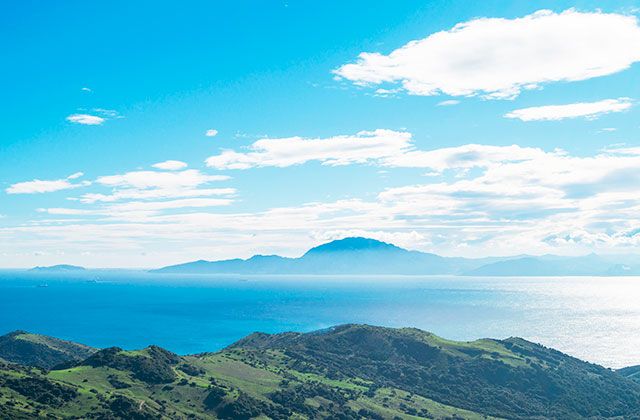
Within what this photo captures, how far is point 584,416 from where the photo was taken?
176 meters

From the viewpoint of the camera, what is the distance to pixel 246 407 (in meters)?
135

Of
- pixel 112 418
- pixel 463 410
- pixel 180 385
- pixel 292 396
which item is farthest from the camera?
pixel 463 410

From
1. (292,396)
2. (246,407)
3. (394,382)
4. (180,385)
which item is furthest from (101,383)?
(394,382)

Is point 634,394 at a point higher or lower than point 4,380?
lower

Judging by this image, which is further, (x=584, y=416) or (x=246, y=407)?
(x=584, y=416)

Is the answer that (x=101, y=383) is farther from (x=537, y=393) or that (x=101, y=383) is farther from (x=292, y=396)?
(x=537, y=393)

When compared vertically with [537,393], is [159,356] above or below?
above

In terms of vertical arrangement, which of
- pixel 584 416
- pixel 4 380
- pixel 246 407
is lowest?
pixel 584 416

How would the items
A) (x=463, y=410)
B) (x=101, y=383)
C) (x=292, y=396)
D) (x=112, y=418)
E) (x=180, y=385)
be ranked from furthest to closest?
(x=463, y=410) < (x=292, y=396) < (x=180, y=385) < (x=101, y=383) < (x=112, y=418)

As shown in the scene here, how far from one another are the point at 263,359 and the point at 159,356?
5142cm

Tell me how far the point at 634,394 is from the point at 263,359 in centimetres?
13879

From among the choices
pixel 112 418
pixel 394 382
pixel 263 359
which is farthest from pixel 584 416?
pixel 112 418

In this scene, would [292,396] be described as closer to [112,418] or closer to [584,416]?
[112,418]

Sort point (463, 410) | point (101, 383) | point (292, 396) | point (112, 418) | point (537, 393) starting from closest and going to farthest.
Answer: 1. point (112, 418)
2. point (101, 383)
3. point (292, 396)
4. point (463, 410)
5. point (537, 393)
